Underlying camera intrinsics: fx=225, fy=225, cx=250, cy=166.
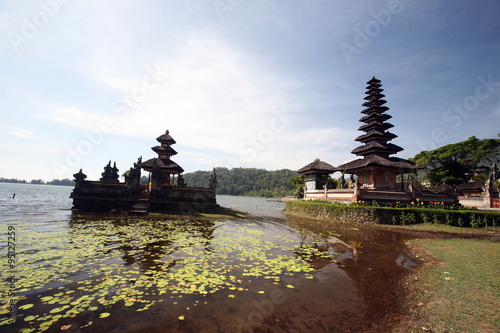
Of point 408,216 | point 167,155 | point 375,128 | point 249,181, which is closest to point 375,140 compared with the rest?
point 375,128

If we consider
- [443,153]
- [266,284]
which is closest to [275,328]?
[266,284]

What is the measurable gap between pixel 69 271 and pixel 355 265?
30.7 ft

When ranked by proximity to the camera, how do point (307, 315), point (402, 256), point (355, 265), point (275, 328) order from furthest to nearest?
point (402, 256), point (355, 265), point (307, 315), point (275, 328)

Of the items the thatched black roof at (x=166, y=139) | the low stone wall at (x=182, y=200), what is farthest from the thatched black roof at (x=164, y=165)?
the low stone wall at (x=182, y=200)

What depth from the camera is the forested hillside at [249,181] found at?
15475cm

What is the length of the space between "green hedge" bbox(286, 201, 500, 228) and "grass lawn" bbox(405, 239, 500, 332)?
1006 centimetres

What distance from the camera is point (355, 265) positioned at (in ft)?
27.9

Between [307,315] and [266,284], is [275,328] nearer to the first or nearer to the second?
[307,315]

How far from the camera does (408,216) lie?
1927 centimetres

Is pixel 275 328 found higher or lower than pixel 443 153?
lower

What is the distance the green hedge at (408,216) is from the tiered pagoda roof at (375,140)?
7.45 m

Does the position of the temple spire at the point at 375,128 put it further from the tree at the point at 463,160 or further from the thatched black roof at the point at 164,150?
the tree at the point at 463,160

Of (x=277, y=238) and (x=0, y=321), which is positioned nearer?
(x=0, y=321)

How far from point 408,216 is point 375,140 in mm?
13962
